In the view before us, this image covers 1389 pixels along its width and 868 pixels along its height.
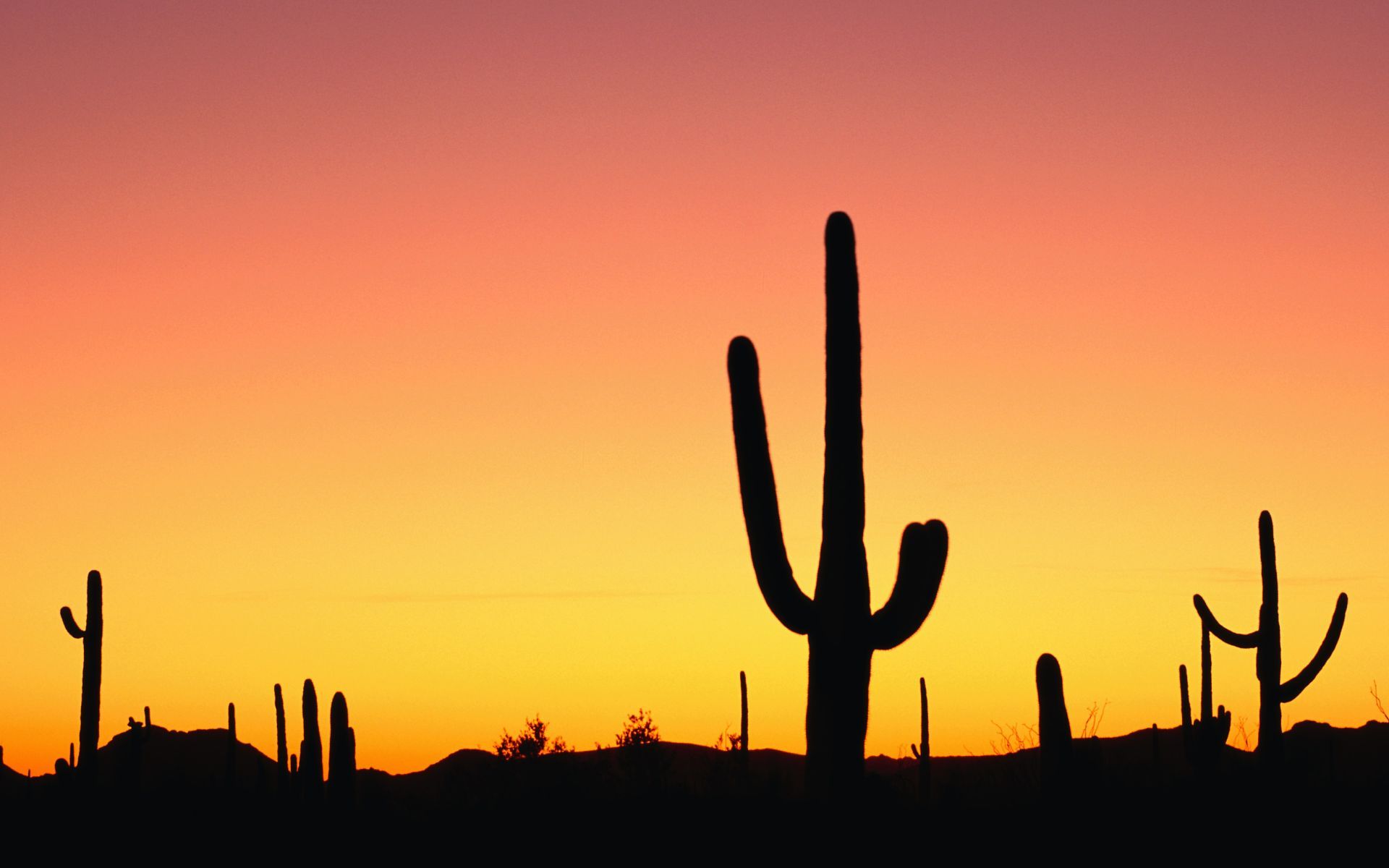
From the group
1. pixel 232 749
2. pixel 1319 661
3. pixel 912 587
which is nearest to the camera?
pixel 912 587

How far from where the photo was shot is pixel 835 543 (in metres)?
10.8

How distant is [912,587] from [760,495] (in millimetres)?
1271

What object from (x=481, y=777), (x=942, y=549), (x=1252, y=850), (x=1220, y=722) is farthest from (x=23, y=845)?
(x=1220, y=722)

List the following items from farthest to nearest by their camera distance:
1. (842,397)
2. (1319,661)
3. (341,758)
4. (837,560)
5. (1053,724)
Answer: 1. (1319,661)
2. (341,758)
3. (842,397)
4. (837,560)
5. (1053,724)

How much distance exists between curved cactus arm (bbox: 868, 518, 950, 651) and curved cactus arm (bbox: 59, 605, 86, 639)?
16.8 m

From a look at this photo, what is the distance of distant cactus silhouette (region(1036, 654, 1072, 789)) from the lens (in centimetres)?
933

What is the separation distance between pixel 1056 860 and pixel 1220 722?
14638 mm

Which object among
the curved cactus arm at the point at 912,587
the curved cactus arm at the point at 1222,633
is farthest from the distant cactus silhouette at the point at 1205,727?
the curved cactus arm at the point at 912,587

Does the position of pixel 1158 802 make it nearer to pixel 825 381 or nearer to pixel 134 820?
pixel 825 381

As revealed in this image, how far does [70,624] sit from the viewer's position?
2398 centimetres

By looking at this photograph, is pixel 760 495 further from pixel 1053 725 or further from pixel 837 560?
pixel 1053 725

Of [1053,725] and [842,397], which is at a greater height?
[842,397]

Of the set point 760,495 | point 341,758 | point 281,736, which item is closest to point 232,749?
point 281,736

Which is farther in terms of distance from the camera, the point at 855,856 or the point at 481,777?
the point at 481,777
